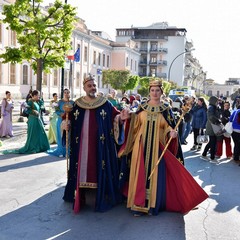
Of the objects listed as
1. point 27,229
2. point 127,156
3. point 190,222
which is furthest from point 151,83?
point 27,229

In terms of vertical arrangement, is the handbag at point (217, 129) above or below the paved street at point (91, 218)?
above

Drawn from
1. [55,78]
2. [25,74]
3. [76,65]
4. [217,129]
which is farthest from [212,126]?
[76,65]

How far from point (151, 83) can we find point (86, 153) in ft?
4.39

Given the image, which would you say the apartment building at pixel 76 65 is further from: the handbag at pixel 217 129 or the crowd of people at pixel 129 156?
the crowd of people at pixel 129 156

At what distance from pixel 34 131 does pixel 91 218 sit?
17.1 feet

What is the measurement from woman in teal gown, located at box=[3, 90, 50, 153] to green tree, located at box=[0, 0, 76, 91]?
6.06m

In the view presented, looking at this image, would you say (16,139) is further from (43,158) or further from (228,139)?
(228,139)

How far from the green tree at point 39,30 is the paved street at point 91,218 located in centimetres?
914

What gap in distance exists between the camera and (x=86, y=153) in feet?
16.0

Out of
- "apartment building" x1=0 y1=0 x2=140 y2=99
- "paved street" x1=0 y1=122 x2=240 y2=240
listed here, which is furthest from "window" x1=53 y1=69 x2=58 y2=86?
"paved street" x1=0 y1=122 x2=240 y2=240

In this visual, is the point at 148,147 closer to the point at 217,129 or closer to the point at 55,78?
the point at 217,129

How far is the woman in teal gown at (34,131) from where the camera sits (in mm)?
9273

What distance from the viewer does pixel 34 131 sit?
9391 mm

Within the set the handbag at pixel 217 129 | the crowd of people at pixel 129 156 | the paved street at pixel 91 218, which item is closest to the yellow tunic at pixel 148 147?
the crowd of people at pixel 129 156
